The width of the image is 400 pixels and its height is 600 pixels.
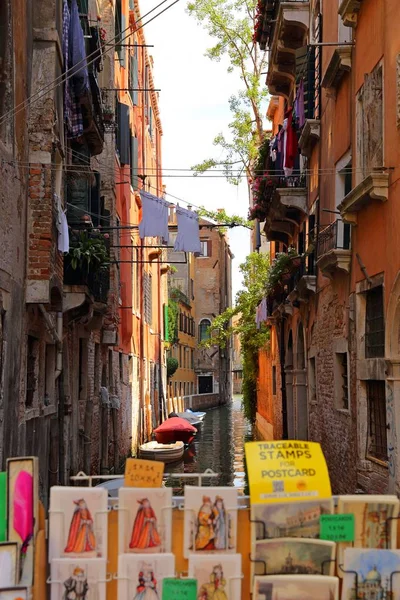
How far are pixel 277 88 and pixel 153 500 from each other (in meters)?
17.9

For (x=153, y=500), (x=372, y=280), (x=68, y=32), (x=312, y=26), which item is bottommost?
(x=153, y=500)

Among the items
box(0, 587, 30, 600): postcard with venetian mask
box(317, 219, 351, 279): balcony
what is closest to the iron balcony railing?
box(317, 219, 351, 279): balcony

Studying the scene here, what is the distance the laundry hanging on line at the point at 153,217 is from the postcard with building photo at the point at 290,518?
12444mm

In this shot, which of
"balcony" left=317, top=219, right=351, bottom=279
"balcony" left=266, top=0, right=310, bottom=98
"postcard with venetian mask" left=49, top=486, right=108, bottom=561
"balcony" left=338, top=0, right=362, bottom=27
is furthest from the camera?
"balcony" left=266, top=0, right=310, bottom=98

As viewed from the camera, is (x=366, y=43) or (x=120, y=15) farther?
(x=120, y=15)

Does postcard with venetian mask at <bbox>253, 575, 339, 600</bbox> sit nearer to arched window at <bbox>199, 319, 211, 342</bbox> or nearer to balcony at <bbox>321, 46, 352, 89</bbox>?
balcony at <bbox>321, 46, 352, 89</bbox>

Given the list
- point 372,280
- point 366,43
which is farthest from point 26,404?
point 366,43

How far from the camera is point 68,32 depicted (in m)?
12.8

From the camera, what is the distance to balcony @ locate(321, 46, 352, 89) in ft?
38.6

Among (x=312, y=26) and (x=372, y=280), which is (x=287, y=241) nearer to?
(x=312, y=26)

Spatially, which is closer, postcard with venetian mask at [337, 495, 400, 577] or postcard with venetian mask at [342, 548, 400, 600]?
postcard with venetian mask at [342, 548, 400, 600]

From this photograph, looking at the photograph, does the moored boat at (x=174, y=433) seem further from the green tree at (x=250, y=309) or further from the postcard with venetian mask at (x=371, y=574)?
the postcard with venetian mask at (x=371, y=574)

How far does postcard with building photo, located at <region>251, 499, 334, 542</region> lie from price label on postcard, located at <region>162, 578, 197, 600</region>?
1.42 ft

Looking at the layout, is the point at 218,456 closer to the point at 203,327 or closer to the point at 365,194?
the point at 365,194
